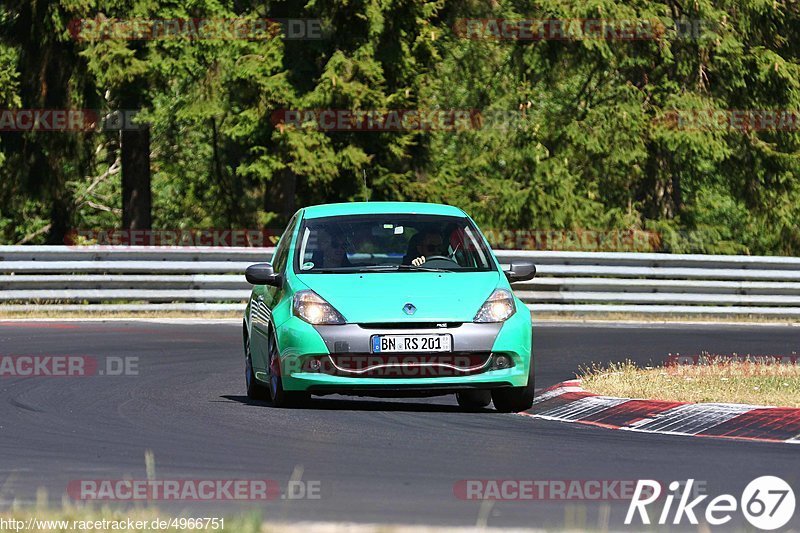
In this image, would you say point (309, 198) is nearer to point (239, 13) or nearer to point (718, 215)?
point (239, 13)

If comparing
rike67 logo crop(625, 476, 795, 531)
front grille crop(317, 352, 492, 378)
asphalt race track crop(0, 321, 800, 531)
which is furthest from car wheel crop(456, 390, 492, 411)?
rike67 logo crop(625, 476, 795, 531)

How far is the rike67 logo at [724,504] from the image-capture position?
7.47 meters

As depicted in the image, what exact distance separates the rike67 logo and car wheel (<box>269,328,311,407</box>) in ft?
13.7

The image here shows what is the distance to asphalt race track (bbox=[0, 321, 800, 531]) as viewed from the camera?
7.89 meters

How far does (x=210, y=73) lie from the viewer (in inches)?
1415

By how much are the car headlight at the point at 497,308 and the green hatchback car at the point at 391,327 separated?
0.01 meters

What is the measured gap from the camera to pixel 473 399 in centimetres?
1317

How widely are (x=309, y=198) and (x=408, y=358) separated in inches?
964

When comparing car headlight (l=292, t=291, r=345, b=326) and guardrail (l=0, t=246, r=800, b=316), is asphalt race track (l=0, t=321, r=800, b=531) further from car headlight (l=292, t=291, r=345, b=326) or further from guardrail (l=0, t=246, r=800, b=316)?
guardrail (l=0, t=246, r=800, b=316)

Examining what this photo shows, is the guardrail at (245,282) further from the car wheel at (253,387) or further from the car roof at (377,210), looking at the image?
the car wheel at (253,387)

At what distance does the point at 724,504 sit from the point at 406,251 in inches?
220

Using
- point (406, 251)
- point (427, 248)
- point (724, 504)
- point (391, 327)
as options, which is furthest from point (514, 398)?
point (724, 504)

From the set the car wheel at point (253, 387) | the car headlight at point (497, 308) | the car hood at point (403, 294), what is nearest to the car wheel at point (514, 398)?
the car headlight at point (497, 308)

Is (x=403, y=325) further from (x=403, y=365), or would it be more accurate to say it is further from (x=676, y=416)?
(x=676, y=416)
